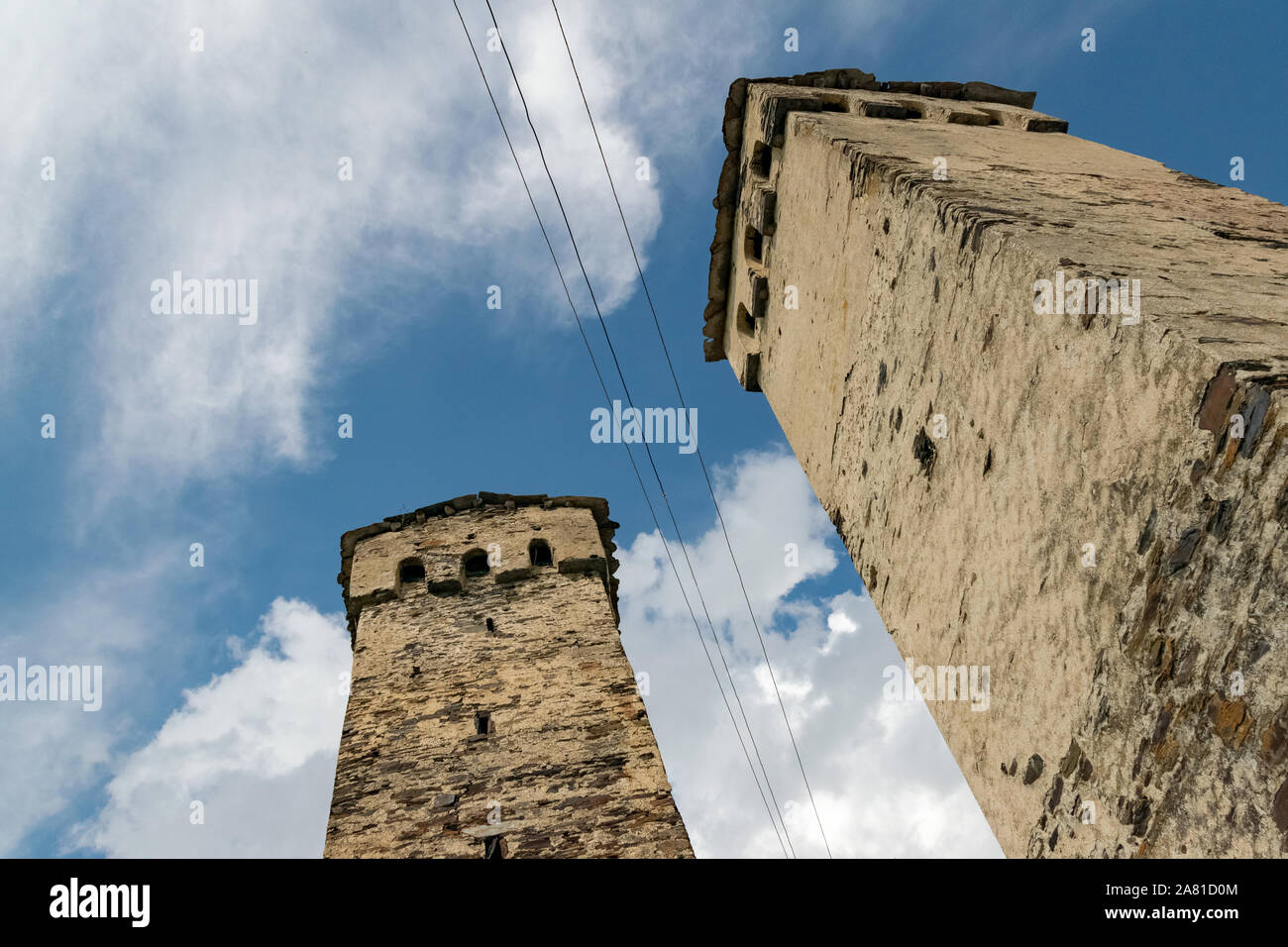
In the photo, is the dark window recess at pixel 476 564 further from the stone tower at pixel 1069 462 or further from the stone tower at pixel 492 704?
the stone tower at pixel 1069 462

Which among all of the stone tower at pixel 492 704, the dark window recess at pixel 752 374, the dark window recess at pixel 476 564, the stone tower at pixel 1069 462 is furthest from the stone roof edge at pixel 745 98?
the dark window recess at pixel 476 564

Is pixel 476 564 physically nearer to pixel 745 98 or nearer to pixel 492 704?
pixel 492 704

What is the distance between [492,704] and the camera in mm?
11461

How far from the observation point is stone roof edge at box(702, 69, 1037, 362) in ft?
31.3

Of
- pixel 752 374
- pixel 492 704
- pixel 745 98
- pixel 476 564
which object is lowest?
pixel 492 704

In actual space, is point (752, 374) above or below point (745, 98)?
below

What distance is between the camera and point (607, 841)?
9.30 m

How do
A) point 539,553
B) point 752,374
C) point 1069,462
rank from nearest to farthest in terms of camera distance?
point 1069,462, point 752,374, point 539,553

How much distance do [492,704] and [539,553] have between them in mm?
4050

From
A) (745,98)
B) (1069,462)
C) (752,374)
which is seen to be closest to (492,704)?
(752,374)

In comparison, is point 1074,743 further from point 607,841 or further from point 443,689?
point 443,689

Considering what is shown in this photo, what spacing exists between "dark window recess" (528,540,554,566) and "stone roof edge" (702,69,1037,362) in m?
5.55

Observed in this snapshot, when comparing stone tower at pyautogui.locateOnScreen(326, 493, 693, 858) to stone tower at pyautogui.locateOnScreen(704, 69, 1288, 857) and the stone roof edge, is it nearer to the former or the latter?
stone tower at pyautogui.locateOnScreen(704, 69, 1288, 857)

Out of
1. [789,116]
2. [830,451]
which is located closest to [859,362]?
[830,451]
